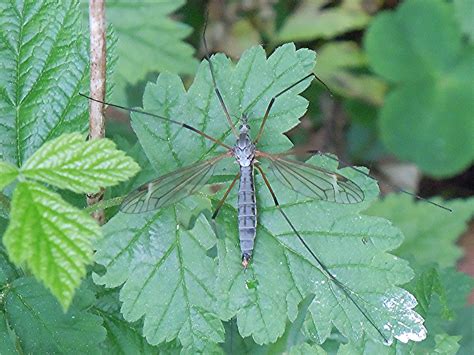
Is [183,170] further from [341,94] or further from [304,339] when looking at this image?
[341,94]

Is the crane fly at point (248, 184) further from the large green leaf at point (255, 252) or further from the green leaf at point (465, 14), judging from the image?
the green leaf at point (465, 14)

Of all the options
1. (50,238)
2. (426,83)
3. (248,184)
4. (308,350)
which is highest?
(50,238)

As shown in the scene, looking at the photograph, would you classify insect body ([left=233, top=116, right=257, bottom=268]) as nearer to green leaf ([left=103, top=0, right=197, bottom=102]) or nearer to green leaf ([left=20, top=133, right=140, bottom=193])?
green leaf ([left=20, top=133, right=140, bottom=193])

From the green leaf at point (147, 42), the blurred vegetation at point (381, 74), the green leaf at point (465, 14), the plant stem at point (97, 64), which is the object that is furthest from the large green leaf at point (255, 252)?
the green leaf at point (465, 14)

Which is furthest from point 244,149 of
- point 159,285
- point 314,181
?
point 159,285

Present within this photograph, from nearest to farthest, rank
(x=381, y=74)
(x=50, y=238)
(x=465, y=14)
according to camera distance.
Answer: (x=50, y=238), (x=465, y=14), (x=381, y=74)

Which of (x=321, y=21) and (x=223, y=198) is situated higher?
(x=223, y=198)

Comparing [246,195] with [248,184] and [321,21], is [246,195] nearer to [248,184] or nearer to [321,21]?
[248,184]
